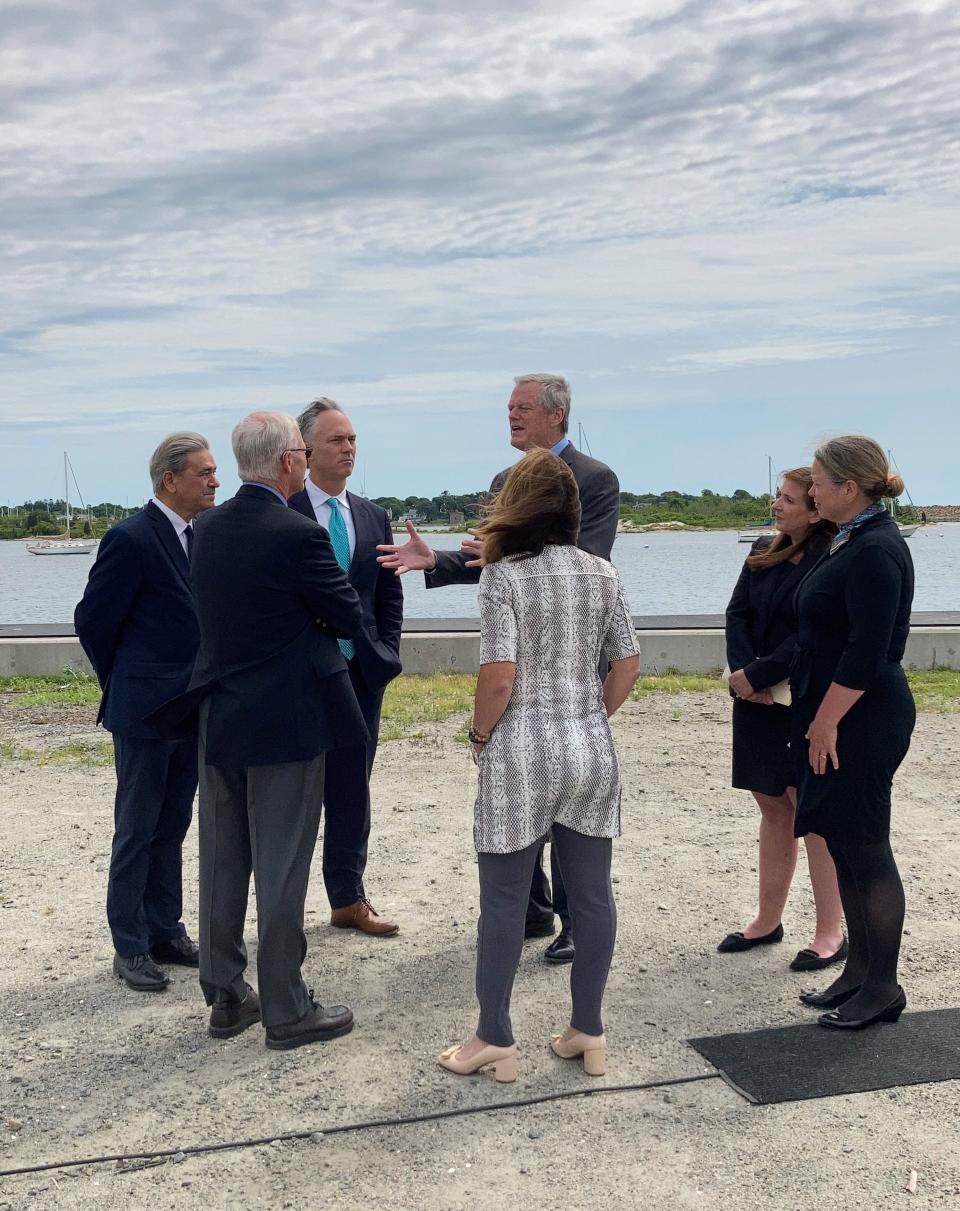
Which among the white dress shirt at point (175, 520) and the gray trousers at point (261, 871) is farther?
the white dress shirt at point (175, 520)

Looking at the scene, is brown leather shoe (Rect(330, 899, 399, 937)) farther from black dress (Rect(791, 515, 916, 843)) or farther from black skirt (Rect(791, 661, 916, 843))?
black skirt (Rect(791, 661, 916, 843))

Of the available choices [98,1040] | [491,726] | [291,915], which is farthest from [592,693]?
[98,1040]

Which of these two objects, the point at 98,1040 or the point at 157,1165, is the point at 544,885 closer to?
the point at 98,1040

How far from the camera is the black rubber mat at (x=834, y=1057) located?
12.4 feet

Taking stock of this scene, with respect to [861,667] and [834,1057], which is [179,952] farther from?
[861,667]

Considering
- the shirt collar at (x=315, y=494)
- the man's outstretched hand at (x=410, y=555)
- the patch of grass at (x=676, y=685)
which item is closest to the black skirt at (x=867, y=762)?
the man's outstretched hand at (x=410, y=555)

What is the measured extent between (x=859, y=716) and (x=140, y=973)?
2.74 metres

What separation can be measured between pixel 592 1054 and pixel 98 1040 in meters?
1.65

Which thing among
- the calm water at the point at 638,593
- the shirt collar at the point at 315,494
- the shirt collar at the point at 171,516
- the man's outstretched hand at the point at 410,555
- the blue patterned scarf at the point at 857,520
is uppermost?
the shirt collar at the point at 315,494

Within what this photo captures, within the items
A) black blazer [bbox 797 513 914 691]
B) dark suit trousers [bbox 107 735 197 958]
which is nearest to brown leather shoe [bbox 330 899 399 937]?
dark suit trousers [bbox 107 735 197 958]

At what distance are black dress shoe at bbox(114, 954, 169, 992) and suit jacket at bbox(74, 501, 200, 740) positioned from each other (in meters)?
0.85

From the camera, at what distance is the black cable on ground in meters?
3.39

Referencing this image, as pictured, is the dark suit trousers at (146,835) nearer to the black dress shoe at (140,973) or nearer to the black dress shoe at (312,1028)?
the black dress shoe at (140,973)

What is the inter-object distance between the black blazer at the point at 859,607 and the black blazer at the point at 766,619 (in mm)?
430
